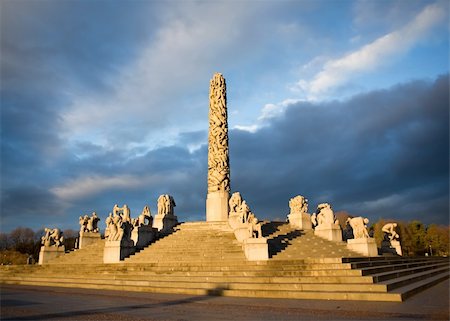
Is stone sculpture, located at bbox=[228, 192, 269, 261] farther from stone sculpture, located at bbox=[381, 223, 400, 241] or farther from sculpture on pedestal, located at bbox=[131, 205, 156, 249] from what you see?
stone sculpture, located at bbox=[381, 223, 400, 241]

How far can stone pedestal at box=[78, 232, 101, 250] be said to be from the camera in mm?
26438

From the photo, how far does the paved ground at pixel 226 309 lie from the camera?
805 centimetres

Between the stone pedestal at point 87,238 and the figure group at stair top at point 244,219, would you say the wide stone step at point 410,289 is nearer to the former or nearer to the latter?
the figure group at stair top at point 244,219

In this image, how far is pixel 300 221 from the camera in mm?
24094

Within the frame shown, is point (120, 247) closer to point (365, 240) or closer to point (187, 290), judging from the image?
point (187, 290)

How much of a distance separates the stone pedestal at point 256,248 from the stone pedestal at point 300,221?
7541mm

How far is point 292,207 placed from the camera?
984 inches

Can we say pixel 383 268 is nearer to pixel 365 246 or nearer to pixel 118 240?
pixel 365 246

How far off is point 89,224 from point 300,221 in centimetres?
1501

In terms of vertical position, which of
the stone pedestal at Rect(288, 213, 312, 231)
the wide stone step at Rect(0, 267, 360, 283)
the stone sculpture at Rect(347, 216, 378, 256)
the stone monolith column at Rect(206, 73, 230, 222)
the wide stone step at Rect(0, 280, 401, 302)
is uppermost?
the stone monolith column at Rect(206, 73, 230, 222)

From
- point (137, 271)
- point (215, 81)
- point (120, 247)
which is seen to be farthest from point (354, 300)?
point (215, 81)

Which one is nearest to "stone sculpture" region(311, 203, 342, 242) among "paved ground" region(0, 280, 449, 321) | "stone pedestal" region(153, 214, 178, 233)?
"paved ground" region(0, 280, 449, 321)

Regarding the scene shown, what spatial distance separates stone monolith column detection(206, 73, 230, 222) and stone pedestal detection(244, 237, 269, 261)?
1157 centimetres

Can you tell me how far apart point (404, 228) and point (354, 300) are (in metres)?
56.5
